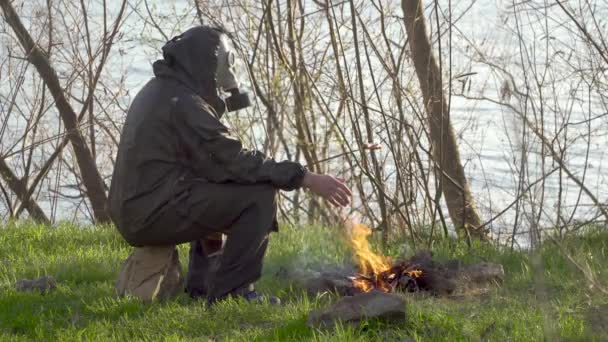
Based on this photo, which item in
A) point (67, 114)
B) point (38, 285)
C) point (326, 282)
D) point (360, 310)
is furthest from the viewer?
point (67, 114)

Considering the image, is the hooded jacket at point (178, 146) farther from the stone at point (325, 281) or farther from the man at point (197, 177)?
the stone at point (325, 281)

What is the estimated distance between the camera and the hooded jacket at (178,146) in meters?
5.97

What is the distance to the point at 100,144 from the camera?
1247 centimetres

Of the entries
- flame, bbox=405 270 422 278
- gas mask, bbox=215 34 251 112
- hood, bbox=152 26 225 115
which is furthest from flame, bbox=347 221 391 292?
hood, bbox=152 26 225 115

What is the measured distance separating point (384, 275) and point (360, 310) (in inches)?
47.5

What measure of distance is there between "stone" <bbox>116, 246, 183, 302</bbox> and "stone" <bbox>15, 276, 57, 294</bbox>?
0.49m

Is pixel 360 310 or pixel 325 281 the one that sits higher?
pixel 325 281

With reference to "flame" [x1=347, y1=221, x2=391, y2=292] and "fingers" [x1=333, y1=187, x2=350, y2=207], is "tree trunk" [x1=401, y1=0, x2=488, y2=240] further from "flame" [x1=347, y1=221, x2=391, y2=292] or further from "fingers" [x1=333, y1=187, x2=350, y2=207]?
"fingers" [x1=333, y1=187, x2=350, y2=207]

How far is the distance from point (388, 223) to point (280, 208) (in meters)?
1.97

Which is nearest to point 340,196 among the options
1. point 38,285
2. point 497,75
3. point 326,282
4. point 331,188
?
point 331,188

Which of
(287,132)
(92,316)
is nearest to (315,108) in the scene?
(287,132)

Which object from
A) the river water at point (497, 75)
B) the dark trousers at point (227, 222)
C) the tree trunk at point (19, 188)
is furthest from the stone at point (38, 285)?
the tree trunk at point (19, 188)

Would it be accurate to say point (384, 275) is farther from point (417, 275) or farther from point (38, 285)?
point (38, 285)

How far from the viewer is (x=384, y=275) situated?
6.48m
